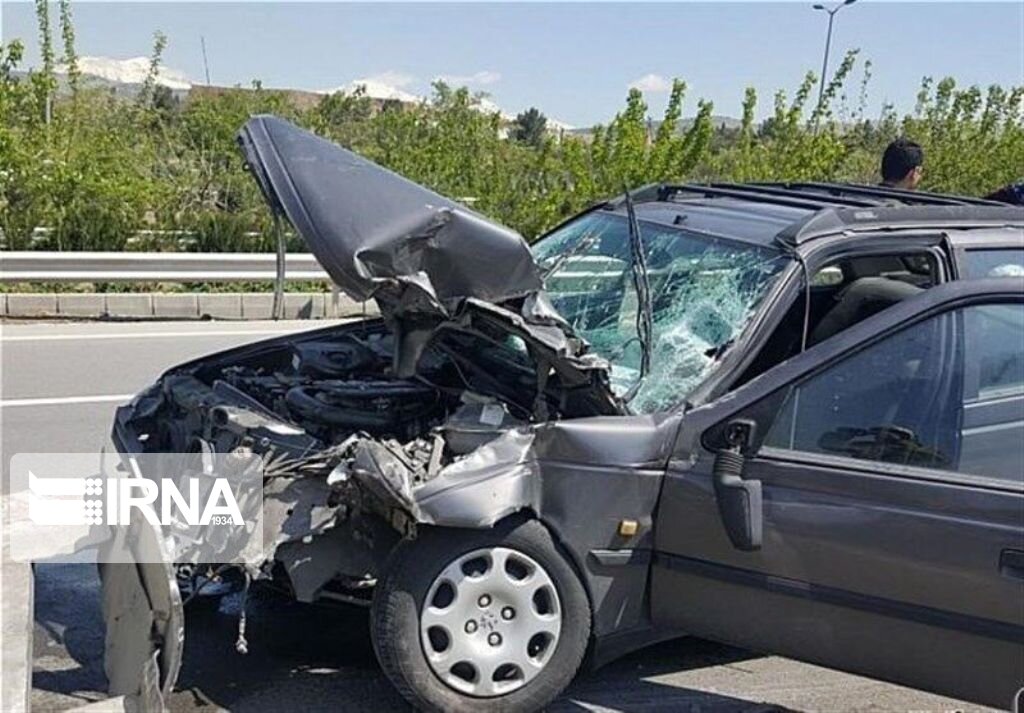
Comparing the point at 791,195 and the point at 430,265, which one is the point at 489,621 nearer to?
the point at 430,265

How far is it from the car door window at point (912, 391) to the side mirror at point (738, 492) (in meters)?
0.09

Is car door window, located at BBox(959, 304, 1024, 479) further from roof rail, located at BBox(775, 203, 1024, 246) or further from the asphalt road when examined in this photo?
the asphalt road

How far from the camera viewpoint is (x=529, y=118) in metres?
45.7

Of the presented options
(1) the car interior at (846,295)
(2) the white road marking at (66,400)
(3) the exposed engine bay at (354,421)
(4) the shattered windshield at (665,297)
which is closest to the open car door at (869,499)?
(4) the shattered windshield at (665,297)

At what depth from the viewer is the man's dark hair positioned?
6188 mm

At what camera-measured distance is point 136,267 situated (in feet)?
38.6

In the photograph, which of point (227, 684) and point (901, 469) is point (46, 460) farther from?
point (901, 469)

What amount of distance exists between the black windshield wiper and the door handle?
3.90ft

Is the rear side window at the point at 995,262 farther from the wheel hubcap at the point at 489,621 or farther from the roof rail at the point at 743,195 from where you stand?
the wheel hubcap at the point at 489,621

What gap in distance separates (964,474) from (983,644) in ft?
1.55

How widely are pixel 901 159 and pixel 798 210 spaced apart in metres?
2.44

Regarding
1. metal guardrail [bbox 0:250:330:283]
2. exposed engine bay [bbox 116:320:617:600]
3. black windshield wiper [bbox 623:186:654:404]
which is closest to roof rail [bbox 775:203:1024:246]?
black windshield wiper [bbox 623:186:654:404]

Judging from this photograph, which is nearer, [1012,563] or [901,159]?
[1012,563]

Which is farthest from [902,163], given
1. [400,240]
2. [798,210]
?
[400,240]
